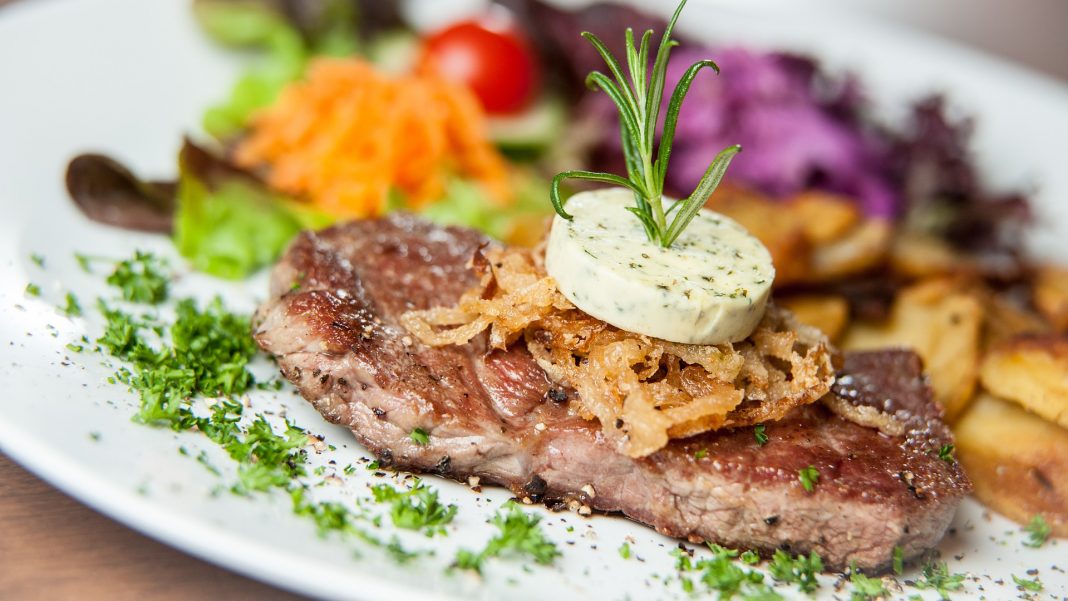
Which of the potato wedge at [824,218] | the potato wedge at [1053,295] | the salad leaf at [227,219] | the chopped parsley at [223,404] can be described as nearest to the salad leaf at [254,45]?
the salad leaf at [227,219]

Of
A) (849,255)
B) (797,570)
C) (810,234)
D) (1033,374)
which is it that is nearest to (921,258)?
(849,255)

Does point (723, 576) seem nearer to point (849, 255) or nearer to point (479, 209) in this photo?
point (849, 255)

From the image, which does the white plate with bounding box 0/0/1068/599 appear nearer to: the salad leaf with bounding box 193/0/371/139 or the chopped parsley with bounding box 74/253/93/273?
the chopped parsley with bounding box 74/253/93/273

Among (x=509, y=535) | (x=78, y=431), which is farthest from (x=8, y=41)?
(x=509, y=535)

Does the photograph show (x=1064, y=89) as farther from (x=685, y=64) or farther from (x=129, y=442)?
(x=129, y=442)

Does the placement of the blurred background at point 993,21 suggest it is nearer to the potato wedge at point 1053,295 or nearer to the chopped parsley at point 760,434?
the potato wedge at point 1053,295

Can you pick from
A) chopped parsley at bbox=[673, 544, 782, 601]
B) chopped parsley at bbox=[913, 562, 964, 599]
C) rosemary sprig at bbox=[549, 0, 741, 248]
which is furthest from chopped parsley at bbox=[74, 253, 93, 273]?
chopped parsley at bbox=[913, 562, 964, 599]
